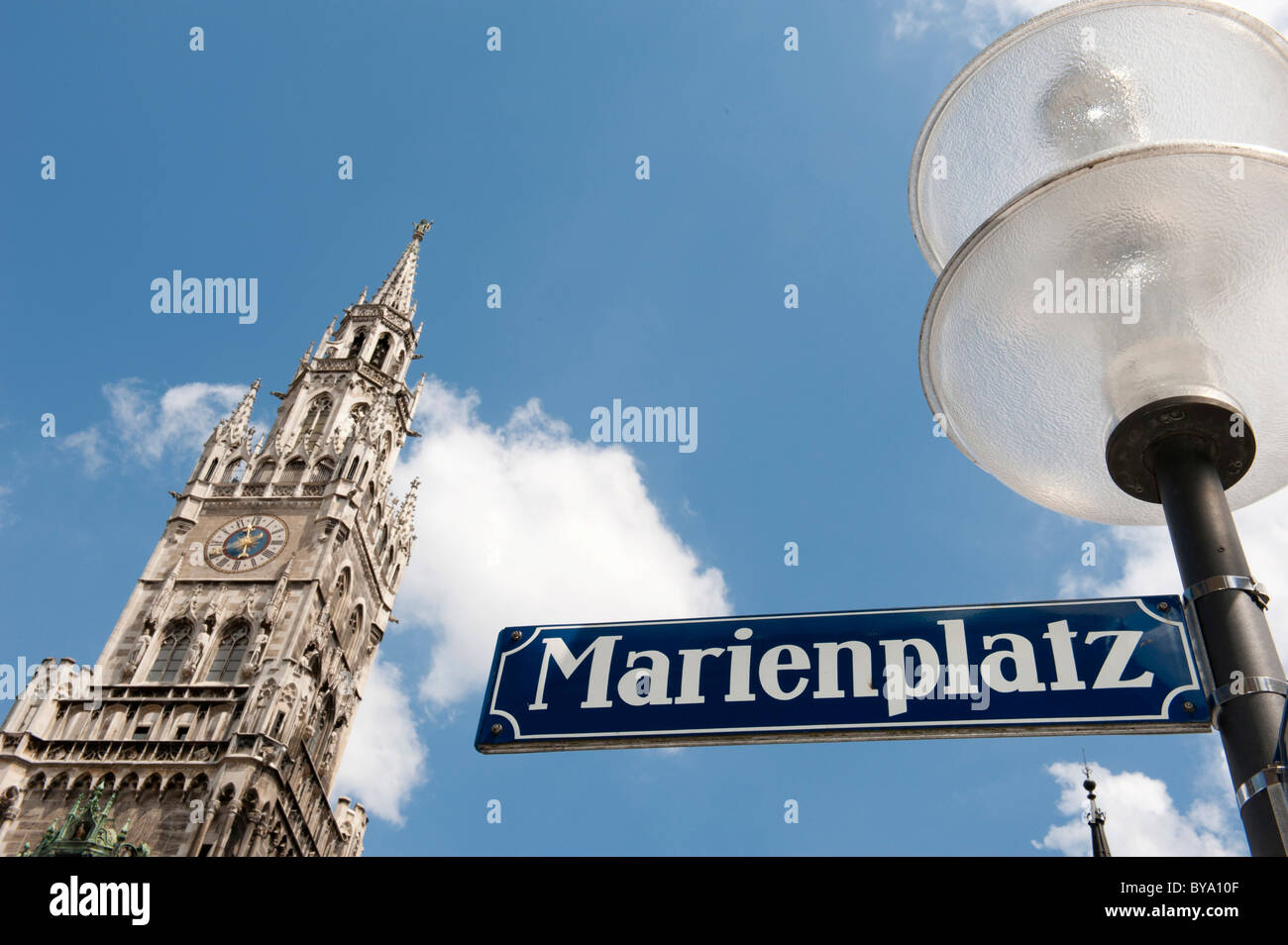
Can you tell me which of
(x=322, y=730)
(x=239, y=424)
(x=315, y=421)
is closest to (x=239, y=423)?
(x=239, y=424)

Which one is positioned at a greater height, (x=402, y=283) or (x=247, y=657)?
(x=402, y=283)

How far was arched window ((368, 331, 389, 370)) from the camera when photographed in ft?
154

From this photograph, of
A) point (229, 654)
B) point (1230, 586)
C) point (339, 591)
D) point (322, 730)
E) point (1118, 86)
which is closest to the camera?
point (1230, 586)

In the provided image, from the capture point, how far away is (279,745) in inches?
1197

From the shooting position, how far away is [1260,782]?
85.7 inches

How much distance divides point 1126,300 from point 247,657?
3385 cm

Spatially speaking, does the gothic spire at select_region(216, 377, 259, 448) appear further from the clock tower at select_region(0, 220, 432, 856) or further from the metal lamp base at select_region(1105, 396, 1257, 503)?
the metal lamp base at select_region(1105, 396, 1257, 503)

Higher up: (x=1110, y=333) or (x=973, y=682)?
(x=1110, y=333)

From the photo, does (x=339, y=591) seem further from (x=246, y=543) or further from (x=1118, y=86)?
Answer: (x=1118, y=86)

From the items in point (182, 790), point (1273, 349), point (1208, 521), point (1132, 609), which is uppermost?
point (182, 790)

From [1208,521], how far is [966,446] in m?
0.88

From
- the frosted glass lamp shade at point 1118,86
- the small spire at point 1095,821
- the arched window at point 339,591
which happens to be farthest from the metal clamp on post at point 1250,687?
the arched window at point 339,591

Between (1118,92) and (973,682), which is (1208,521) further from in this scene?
(1118,92)
